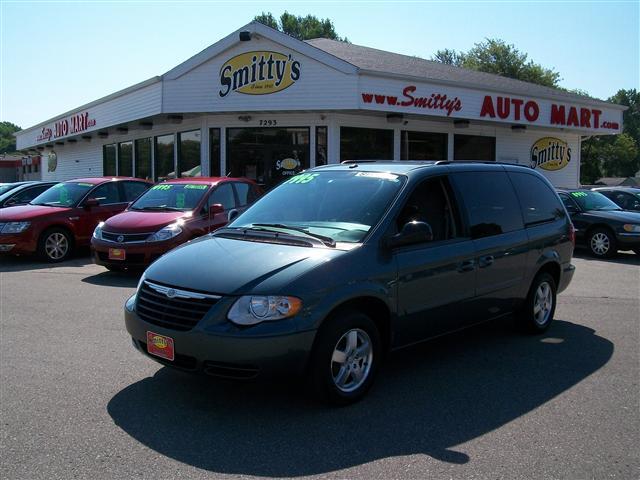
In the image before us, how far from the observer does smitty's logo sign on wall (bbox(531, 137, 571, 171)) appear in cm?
2278

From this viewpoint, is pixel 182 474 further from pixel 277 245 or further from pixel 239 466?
pixel 277 245

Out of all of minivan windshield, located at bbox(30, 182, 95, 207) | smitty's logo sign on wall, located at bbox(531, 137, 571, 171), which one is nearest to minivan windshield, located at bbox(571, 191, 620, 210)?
smitty's logo sign on wall, located at bbox(531, 137, 571, 171)

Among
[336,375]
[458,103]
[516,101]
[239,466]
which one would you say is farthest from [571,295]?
[516,101]

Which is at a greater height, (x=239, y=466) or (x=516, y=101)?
(x=516, y=101)

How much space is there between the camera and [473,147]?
2108 centimetres

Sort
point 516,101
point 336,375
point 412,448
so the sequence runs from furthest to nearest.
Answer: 1. point 516,101
2. point 336,375
3. point 412,448

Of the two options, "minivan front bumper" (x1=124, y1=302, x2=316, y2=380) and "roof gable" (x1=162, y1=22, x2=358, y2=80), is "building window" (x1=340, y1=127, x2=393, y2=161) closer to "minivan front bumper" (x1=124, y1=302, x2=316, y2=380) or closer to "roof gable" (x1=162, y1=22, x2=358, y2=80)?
"roof gable" (x1=162, y1=22, x2=358, y2=80)

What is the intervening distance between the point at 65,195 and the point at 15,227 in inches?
56.4

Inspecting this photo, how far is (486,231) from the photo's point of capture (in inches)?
214

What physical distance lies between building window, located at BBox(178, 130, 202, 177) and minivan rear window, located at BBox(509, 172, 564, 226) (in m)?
14.2

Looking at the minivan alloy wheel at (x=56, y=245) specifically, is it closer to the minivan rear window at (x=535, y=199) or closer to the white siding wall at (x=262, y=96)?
the white siding wall at (x=262, y=96)

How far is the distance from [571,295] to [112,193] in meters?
9.05

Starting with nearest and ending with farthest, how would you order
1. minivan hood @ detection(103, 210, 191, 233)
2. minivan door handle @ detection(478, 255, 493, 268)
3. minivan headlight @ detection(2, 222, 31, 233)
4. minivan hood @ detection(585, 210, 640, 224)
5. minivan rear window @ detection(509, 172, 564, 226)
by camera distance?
minivan door handle @ detection(478, 255, 493, 268)
minivan rear window @ detection(509, 172, 564, 226)
minivan hood @ detection(103, 210, 191, 233)
minivan headlight @ detection(2, 222, 31, 233)
minivan hood @ detection(585, 210, 640, 224)

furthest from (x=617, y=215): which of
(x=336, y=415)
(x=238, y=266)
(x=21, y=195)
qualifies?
(x=21, y=195)
